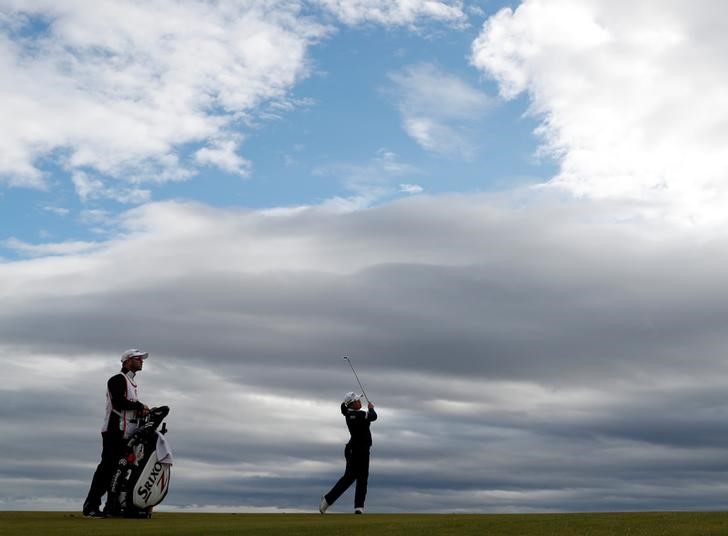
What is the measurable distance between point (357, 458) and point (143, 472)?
6.52 metres

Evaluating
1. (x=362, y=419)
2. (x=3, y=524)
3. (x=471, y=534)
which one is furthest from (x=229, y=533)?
(x=362, y=419)

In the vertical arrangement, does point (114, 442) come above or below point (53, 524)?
above

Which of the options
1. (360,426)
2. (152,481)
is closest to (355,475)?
(360,426)

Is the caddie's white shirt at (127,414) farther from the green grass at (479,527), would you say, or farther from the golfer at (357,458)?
the golfer at (357,458)

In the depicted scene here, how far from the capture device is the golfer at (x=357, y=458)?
2453cm

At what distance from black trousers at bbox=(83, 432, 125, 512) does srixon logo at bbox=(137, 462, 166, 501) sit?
0.73 meters

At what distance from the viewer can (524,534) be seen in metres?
13.7

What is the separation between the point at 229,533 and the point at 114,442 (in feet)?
20.4

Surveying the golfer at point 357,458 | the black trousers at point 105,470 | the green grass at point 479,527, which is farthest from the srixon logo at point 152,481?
the golfer at point 357,458

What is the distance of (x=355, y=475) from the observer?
24.6 m

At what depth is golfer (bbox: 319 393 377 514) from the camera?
24.5 m

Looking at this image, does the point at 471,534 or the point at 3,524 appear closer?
the point at 471,534

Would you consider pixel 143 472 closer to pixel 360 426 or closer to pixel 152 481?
pixel 152 481

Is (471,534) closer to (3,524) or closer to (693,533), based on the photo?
(693,533)
